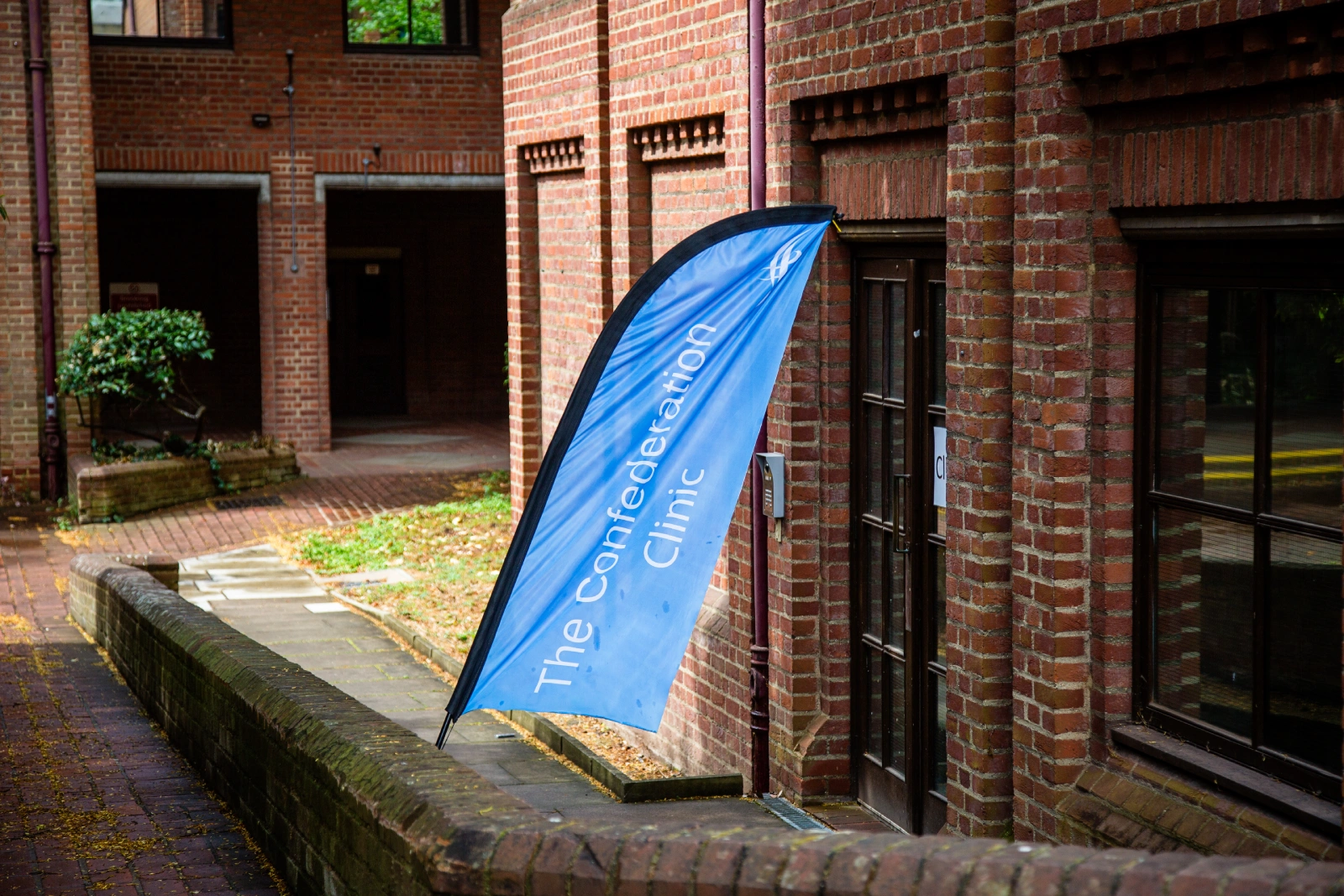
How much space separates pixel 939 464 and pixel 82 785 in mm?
4045

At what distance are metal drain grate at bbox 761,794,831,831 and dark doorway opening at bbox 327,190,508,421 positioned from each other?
18.3 metres

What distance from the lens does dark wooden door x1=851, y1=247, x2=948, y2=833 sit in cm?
617

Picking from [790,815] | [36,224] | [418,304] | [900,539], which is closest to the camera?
[900,539]

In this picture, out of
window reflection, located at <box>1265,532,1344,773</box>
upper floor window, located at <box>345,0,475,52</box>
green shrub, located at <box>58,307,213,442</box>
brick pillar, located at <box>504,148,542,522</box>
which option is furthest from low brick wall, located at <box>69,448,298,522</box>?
window reflection, located at <box>1265,532,1344,773</box>

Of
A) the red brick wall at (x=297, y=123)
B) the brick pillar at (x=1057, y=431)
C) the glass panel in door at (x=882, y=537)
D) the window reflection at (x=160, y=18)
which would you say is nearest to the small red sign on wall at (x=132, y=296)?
the red brick wall at (x=297, y=123)

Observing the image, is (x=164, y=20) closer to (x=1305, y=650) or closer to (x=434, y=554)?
(x=434, y=554)

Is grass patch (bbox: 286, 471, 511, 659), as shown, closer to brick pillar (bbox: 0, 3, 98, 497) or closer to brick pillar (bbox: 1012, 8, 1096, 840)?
brick pillar (bbox: 0, 3, 98, 497)

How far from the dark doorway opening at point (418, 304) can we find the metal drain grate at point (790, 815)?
18.3m

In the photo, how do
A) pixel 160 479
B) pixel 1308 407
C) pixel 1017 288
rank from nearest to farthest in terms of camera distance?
pixel 1308 407 → pixel 1017 288 → pixel 160 479

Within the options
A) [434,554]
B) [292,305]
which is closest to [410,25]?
[292,305]

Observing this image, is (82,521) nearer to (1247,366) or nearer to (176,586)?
(176,586)

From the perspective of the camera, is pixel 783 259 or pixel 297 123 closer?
pixel 783 259

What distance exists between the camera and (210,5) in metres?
19.9

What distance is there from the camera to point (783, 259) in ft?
18.5
